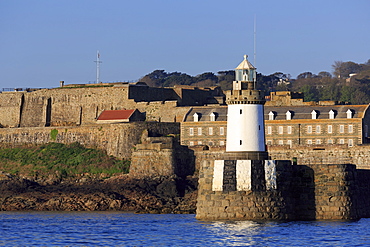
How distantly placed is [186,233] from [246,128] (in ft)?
18.9

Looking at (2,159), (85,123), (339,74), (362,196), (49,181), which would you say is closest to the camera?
(362,196)

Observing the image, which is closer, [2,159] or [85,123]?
[2,159]

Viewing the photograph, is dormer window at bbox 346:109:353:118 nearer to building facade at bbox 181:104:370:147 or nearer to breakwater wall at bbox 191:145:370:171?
building facade at bbox 181:104:370:147

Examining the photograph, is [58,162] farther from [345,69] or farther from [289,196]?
[345,69]

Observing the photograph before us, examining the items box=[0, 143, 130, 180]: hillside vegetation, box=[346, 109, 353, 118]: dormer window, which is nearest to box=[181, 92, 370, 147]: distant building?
box=[346, 109, 353, 118]: dormer window

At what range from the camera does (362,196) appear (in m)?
45.1

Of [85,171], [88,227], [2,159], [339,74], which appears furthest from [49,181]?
[339,74]

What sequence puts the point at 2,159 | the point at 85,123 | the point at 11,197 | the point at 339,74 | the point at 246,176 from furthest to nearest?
the point at 339,74, the point at 85,123, the point at 2,159, the point at 11,197, the point at 246,176

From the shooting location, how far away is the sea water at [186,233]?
3719cm

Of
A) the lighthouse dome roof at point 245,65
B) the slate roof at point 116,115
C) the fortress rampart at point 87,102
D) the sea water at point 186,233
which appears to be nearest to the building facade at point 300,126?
the slate roof at point 116,115

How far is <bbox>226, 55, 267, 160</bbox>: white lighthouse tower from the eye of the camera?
42844mm

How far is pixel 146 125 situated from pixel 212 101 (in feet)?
45.5

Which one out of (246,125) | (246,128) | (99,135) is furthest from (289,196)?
(99,135)

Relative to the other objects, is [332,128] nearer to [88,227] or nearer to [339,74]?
[88,227]
